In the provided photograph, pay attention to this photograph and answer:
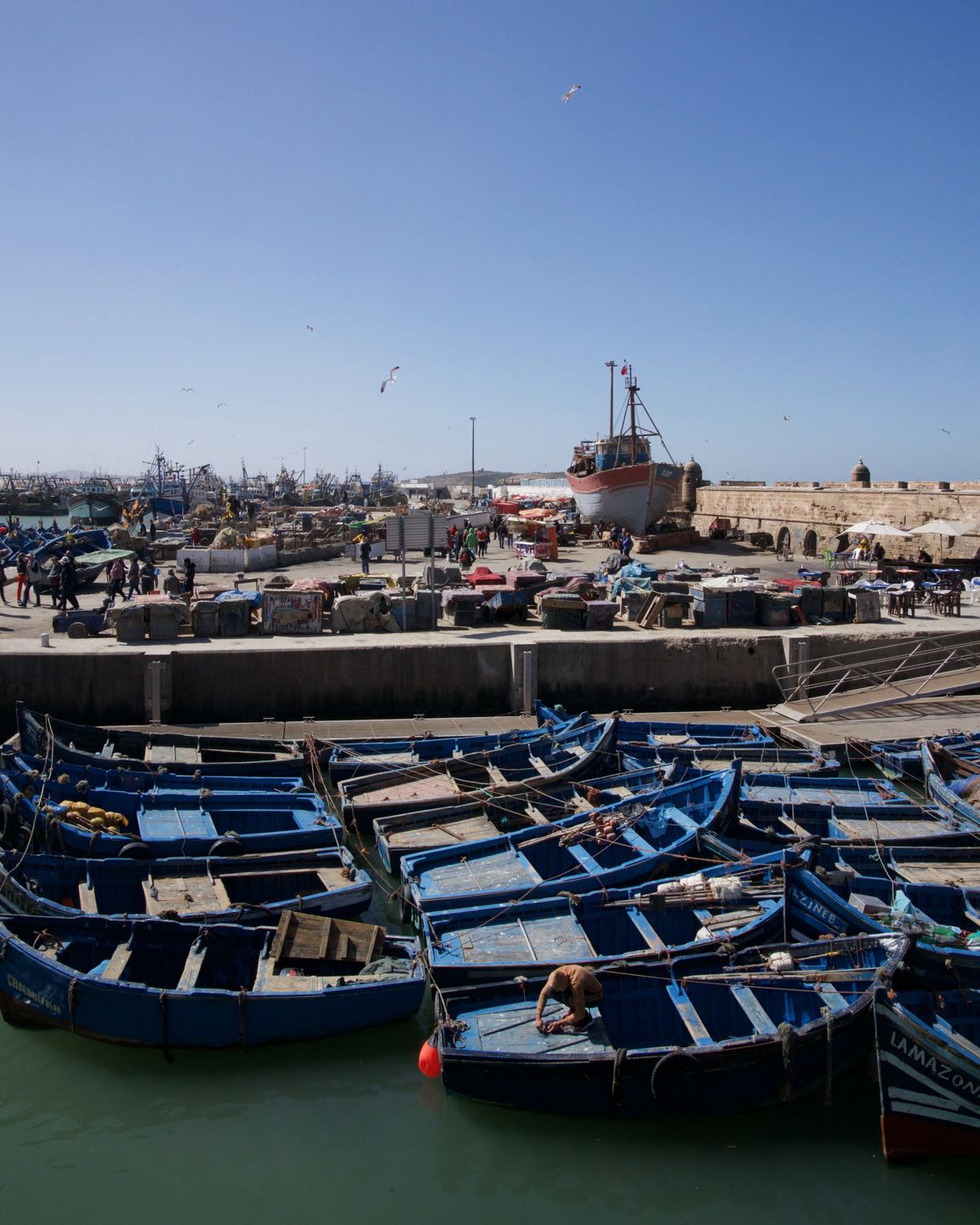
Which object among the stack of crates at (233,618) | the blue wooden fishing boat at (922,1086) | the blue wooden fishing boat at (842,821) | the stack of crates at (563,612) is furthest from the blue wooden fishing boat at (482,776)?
the stack of crates at (233,618)

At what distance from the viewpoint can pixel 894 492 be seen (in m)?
38.3

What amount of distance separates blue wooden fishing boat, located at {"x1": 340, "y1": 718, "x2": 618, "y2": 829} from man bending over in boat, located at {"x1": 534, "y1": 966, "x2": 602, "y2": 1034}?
5.32m

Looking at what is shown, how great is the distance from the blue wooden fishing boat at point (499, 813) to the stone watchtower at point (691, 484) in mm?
44949

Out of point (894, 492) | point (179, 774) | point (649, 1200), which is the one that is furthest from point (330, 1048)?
point (894, 492)

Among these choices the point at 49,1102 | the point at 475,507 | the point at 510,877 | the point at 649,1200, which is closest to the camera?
the point at 649,1200

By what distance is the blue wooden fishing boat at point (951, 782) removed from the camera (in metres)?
13.5

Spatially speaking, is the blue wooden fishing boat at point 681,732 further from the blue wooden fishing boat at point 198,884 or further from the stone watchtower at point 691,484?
the stone watchtower at point 691,484

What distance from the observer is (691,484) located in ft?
197

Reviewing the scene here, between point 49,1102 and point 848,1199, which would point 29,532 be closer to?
point 49,1102

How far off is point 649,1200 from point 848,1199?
160cm

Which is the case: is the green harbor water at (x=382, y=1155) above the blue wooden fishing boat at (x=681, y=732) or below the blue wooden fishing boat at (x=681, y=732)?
below

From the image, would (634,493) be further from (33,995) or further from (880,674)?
(33,995)

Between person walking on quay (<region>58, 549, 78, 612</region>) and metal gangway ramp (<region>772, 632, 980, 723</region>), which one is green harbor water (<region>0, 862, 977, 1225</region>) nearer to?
metal gangway ramp (<region>772, 632, 980, 723</region>)

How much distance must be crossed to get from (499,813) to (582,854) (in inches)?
86.2
